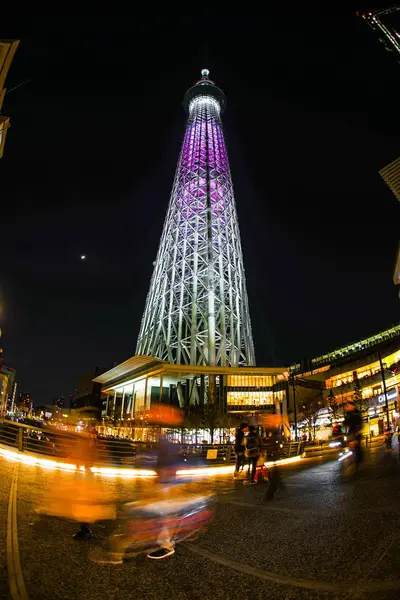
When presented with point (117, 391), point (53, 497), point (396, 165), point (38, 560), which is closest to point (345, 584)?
point (38, 560)

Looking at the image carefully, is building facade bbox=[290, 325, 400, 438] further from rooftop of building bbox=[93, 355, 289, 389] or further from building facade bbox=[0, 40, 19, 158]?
building facade bbox=[0, 40, 19, 158]

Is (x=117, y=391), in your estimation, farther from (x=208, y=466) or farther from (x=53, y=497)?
(x=53, y=497)

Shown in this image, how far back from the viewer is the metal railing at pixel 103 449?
12.4 metres

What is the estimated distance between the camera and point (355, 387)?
47.6 metres

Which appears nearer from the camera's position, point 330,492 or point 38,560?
point 38,560

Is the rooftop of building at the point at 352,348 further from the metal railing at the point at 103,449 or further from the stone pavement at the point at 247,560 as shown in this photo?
the stone pavement at the point at 247,560

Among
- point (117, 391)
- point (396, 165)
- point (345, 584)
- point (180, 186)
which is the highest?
point (180, 186)

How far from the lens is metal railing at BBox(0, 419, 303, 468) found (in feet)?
40.8

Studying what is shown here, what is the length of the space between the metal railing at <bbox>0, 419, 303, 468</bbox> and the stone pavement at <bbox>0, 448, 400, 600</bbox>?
4225 mm

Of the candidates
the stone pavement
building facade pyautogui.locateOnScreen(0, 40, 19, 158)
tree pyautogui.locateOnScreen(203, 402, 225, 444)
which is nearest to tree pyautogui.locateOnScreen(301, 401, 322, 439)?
tree pyautogui.locateOnScreen(203, 402, 225, 444)

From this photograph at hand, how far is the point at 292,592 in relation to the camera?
9.41ft

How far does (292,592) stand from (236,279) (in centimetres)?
5842

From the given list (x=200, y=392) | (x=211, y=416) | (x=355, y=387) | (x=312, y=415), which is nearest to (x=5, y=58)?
(x=211, y=416)

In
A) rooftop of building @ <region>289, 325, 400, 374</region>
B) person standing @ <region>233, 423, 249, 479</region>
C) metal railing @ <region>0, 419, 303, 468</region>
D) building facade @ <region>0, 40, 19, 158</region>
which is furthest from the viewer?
rooftop of building @ <region>289, 325, 400, 374</region>
